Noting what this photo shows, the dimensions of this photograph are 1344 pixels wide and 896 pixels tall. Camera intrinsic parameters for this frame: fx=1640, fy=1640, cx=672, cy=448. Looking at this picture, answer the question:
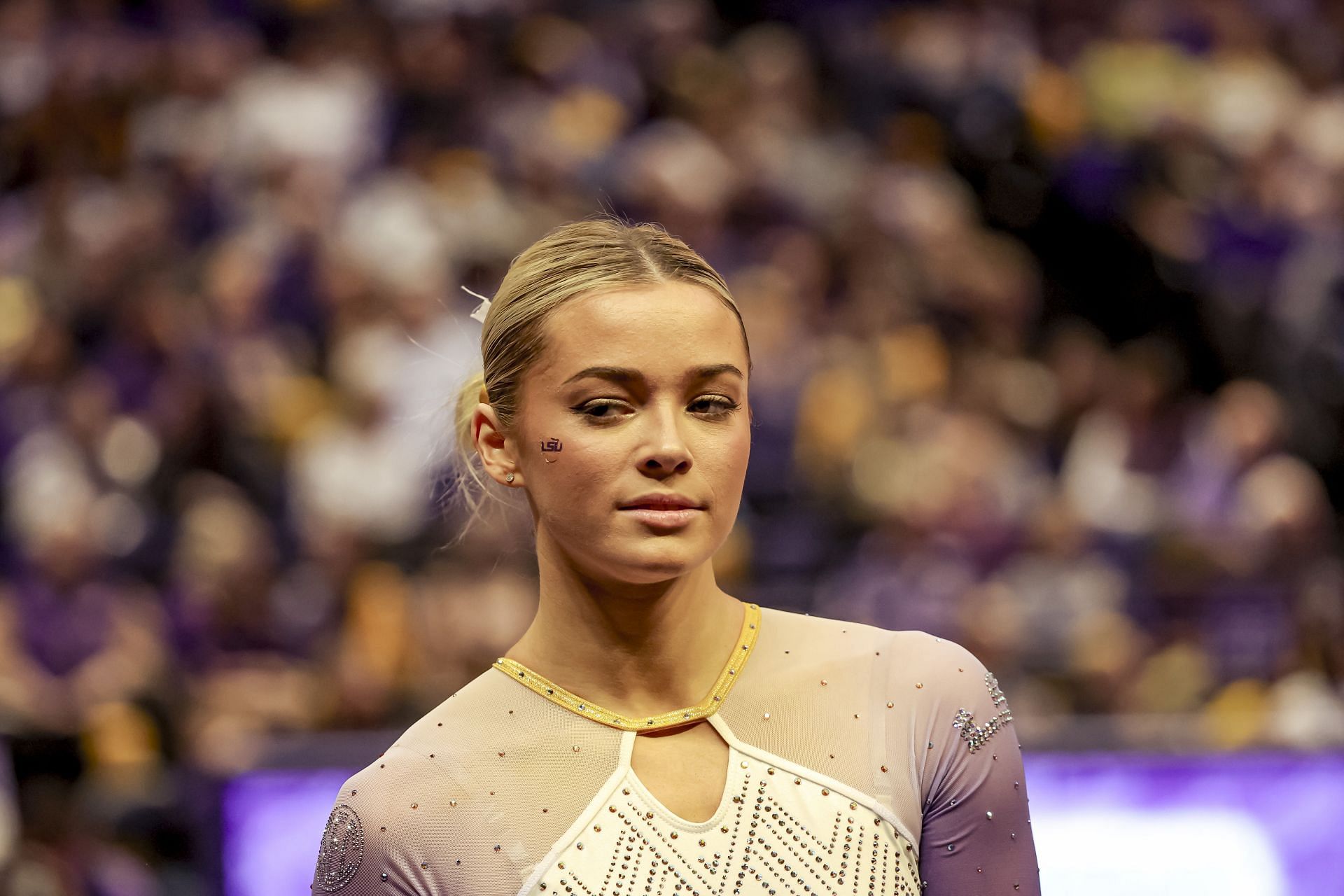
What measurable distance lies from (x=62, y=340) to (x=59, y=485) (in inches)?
32.6

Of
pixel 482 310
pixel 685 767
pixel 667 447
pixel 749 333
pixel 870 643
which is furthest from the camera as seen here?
pixel 749 333

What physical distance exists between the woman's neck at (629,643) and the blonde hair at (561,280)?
22 centimetres

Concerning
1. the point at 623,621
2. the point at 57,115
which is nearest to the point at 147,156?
the point at 57,115

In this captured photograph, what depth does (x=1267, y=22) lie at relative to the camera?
884cm

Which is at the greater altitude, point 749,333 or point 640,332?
point 749,333

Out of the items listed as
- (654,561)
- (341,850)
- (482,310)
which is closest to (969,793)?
(654,561)

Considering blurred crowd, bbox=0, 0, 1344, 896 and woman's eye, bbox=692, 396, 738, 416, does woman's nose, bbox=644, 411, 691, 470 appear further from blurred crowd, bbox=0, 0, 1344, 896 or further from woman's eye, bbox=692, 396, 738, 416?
blurred crowd, bbox=0, 0, 1344, 896

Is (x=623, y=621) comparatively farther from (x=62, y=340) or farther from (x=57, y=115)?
(x=57, y=115)

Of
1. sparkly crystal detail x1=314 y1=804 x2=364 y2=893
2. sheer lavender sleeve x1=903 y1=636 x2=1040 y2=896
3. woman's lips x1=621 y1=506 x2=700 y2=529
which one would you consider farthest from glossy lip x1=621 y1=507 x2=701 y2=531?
sparkly crystal detail x1=314 y1=804 x2=364 y2=893

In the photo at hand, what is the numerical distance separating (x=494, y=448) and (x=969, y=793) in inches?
26.2

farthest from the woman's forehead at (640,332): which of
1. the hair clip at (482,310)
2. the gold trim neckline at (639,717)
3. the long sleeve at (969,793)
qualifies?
the long sleeve at (969,793)

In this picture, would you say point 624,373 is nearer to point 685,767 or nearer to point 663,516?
point 663,516

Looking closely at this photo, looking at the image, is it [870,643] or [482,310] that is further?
[482,310]

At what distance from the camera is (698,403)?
5.91 feet
